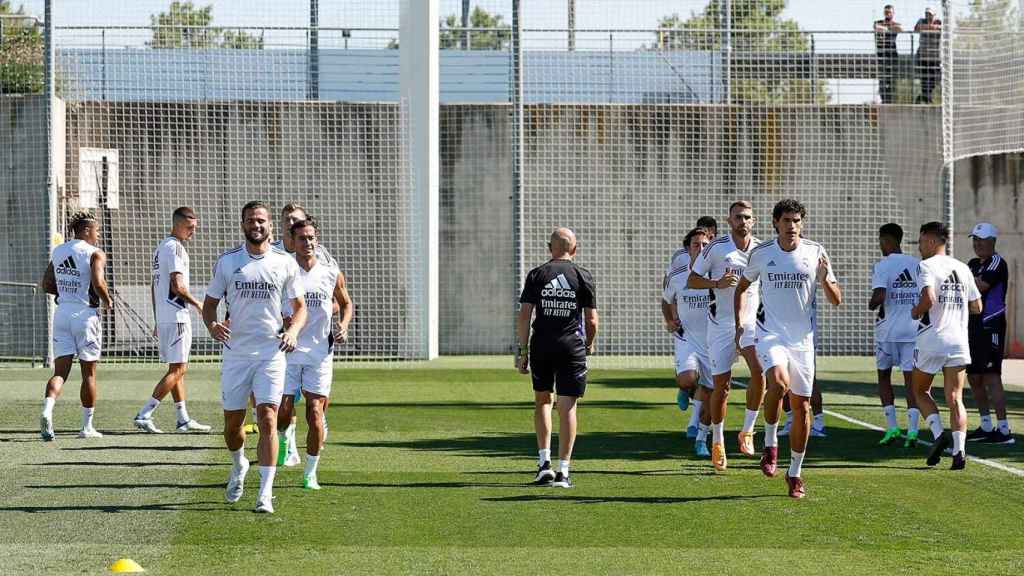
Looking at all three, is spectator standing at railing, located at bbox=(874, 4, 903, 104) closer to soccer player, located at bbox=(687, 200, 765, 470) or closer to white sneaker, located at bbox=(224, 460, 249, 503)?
soccer player, located at bbox=(687, 200, 765, 470)

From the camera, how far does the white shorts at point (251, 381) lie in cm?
873

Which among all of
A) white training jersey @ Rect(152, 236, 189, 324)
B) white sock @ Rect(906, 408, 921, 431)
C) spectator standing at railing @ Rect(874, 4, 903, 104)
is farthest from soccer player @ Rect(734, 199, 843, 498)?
spectator standing at railing @ Rect(874, 4, 903, 104)

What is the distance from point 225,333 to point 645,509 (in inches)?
118

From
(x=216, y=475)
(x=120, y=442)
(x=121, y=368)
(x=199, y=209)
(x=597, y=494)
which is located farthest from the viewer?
(x=199, y=209)

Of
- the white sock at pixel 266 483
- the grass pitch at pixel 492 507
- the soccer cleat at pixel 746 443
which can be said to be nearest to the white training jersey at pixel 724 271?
the soccer cleat at pixel 746 443

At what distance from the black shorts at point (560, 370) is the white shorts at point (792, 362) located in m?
1.35

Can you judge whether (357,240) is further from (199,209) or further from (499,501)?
(499,501)

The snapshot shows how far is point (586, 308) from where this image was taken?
1002cm

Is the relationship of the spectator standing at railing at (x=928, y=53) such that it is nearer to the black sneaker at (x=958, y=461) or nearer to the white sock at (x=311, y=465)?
the black sneaker at (x=958, y=461)

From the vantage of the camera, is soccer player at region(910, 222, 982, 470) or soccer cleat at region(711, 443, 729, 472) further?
soccer player at region(910, 222, 982, 470)

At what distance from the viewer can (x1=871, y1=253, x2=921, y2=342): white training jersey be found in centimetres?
1267

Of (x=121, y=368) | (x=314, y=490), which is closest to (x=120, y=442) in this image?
(x=314, y=490)

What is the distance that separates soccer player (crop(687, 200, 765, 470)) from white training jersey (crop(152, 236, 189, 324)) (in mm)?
4665

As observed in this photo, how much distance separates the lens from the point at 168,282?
41.9ft
